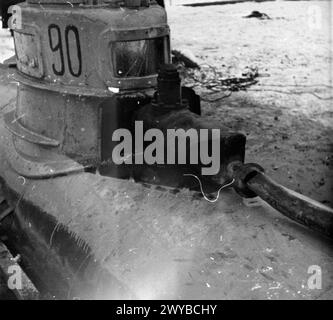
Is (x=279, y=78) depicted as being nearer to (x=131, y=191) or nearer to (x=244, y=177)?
(x=131, y=191)

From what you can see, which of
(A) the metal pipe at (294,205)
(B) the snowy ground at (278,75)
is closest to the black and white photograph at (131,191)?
(A) the metal pipe at (294,205)

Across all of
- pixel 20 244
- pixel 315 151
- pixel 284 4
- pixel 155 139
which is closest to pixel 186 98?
pixel 155 139

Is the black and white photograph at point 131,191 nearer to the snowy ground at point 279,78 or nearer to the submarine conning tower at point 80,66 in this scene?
the submarine conning tower at point 80,66

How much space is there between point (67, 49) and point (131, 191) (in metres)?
1.06

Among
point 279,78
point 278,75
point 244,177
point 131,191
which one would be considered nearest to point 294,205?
point 244,177

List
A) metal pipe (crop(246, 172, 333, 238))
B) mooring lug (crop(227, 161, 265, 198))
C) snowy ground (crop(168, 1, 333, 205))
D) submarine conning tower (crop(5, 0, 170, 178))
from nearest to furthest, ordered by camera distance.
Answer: metal pipe (crop(246, 172, 333, 238))
mooring lug (crop(227, 161, 265, 198))
submarine conning tower (crop(5, 0, 170, 178))
snowy ground (crop(168, 1, 333, 205))

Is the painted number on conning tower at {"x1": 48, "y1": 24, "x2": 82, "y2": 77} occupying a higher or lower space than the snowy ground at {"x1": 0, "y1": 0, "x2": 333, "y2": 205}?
higher

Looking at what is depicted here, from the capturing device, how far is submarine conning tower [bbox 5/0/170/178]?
2959mm

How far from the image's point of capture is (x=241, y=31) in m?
12.8

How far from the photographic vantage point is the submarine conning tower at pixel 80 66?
2.96 meters

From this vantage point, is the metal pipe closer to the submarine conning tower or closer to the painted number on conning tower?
the submarine conning tower

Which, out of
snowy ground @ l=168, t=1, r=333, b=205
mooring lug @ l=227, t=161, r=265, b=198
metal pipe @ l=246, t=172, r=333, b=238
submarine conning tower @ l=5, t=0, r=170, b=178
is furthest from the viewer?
snowy ground @ l=168, t=1, r=333, b=205

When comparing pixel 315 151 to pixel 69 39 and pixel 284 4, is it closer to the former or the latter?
pixel 69 39

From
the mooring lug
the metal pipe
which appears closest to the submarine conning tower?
the mooring lug
